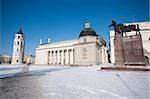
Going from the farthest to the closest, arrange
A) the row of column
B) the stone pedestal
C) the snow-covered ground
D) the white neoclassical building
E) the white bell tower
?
the white bell tower, the row of column, the white neoclassical building, the stone pedestal, the snow-covered ground

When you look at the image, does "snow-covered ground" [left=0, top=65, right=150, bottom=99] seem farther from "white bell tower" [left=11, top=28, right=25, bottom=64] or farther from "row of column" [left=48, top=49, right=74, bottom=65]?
"white bell tower" [left=11, top=28, right=25, bottom=64]

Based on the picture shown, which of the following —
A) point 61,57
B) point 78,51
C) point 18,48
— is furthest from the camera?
point 18,48

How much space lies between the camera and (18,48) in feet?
209

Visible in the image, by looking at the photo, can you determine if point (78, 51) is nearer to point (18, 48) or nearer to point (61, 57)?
point (61, 57)

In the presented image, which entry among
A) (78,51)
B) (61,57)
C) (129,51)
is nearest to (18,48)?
(61,57)

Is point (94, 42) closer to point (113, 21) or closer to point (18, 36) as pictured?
point (113, 21)

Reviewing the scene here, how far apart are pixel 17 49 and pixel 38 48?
36.0ft

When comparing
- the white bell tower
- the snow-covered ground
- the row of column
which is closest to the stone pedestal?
the snow-covered ground

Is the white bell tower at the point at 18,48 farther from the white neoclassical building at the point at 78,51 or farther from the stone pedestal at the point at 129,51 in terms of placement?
the stone pedestal at the point at 129,51

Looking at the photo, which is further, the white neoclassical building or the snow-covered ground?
the white neoclassical building

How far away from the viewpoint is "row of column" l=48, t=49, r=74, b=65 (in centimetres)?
5456

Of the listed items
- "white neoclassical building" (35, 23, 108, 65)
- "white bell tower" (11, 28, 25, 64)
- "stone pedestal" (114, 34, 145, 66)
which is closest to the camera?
"stone pedestal" (114, 34, 145, 66)

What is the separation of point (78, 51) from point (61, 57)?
15.6 m

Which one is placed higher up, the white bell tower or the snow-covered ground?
the white bell tower
